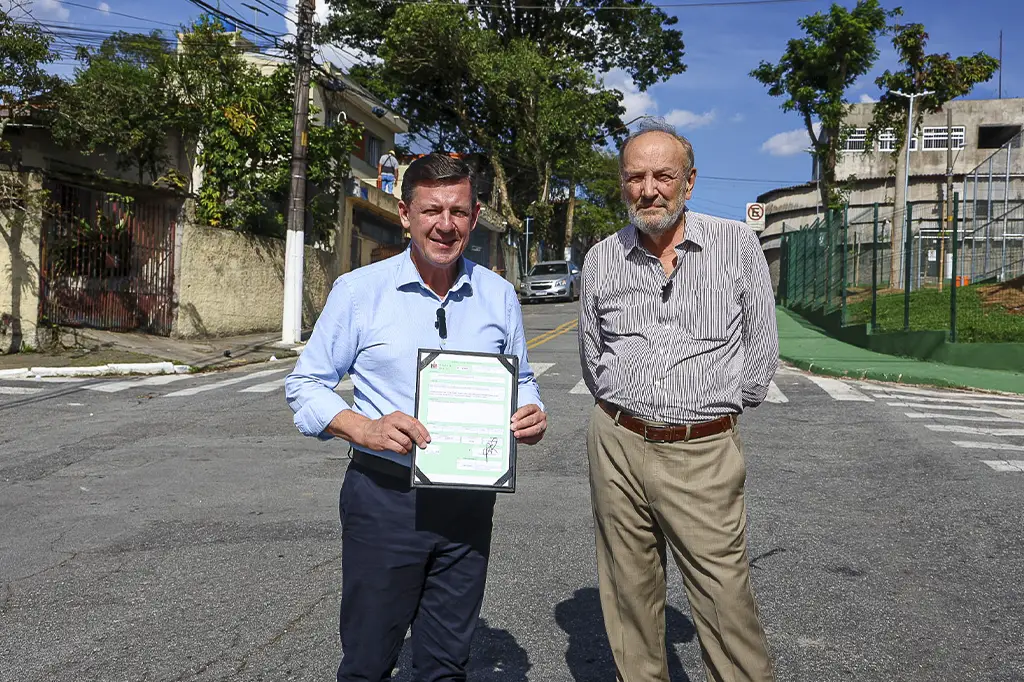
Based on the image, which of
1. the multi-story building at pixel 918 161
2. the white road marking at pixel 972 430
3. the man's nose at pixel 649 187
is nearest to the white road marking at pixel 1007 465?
the white road marking at pixel 972 430

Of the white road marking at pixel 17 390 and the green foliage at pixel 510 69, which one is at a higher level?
the green foliage at pixel 510 69

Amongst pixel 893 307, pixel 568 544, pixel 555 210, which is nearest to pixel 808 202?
pixel 555 210

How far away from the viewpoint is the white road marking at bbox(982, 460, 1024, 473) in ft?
25.7

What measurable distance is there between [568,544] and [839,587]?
4.83 ft

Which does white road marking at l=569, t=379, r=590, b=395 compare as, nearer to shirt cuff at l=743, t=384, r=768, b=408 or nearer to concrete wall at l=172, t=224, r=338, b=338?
shirt cuff at l=743, t=384, r=768, b=408

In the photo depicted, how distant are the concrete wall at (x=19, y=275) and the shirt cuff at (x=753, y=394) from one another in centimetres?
1520

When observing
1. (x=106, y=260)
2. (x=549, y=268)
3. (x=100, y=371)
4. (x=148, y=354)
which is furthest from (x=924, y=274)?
(x=549, y=268)

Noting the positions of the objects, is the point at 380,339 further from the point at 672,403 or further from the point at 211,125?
the point at 211,125

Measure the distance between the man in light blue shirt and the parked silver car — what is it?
34403mm

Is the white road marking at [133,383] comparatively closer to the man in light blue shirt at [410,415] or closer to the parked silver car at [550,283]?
the man in light blue shirt at [410,415]

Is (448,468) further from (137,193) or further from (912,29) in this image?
(912,29)

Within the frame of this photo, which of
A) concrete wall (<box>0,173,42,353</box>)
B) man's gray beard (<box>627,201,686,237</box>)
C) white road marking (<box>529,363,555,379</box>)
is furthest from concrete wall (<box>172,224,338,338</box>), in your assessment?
man's gray beard (<box>627,201,686,237</box>)

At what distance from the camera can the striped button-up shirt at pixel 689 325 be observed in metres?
3.05

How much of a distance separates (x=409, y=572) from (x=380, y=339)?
0.66m
